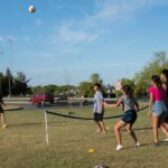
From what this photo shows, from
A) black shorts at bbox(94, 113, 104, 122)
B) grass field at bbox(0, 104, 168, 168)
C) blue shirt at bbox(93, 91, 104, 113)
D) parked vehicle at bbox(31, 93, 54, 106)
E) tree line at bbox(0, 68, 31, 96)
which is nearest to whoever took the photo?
grass field at bbox(0, 104, 168, 168)

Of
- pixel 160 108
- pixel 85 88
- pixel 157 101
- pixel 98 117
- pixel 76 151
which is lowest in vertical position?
pixel 76 151

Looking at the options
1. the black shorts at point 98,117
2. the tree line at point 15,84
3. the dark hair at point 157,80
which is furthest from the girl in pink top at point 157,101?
the tree line at point 15,84

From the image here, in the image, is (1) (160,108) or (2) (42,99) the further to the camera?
(2) (42,99)

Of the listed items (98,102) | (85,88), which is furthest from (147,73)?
(98,102)

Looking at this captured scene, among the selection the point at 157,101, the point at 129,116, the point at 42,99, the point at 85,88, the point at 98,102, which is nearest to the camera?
the point at 129,116

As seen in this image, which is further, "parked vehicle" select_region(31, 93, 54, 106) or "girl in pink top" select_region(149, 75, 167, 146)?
"parked vehicle" select_region(31, 93, 54, 106)

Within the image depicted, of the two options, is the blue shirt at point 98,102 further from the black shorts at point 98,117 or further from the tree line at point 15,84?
the tree line at point 15,84

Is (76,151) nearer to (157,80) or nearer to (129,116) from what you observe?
(129,116)

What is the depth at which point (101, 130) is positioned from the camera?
63.1 feet

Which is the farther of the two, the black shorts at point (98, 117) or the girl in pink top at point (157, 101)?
the black shorts at point (98, 117)

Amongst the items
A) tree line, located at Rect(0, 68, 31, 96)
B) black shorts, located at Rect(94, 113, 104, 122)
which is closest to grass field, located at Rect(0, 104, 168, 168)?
black shorts, located at Rect(94, 113, 104, 122)

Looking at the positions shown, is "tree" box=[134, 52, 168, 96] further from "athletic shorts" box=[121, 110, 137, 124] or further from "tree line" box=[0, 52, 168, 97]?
"athletic shorts" box=[121, 110, 137, 124]

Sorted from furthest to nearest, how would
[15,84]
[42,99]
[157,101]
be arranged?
[15,84], [42,99], [157,101]

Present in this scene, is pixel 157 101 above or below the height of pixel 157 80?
below
